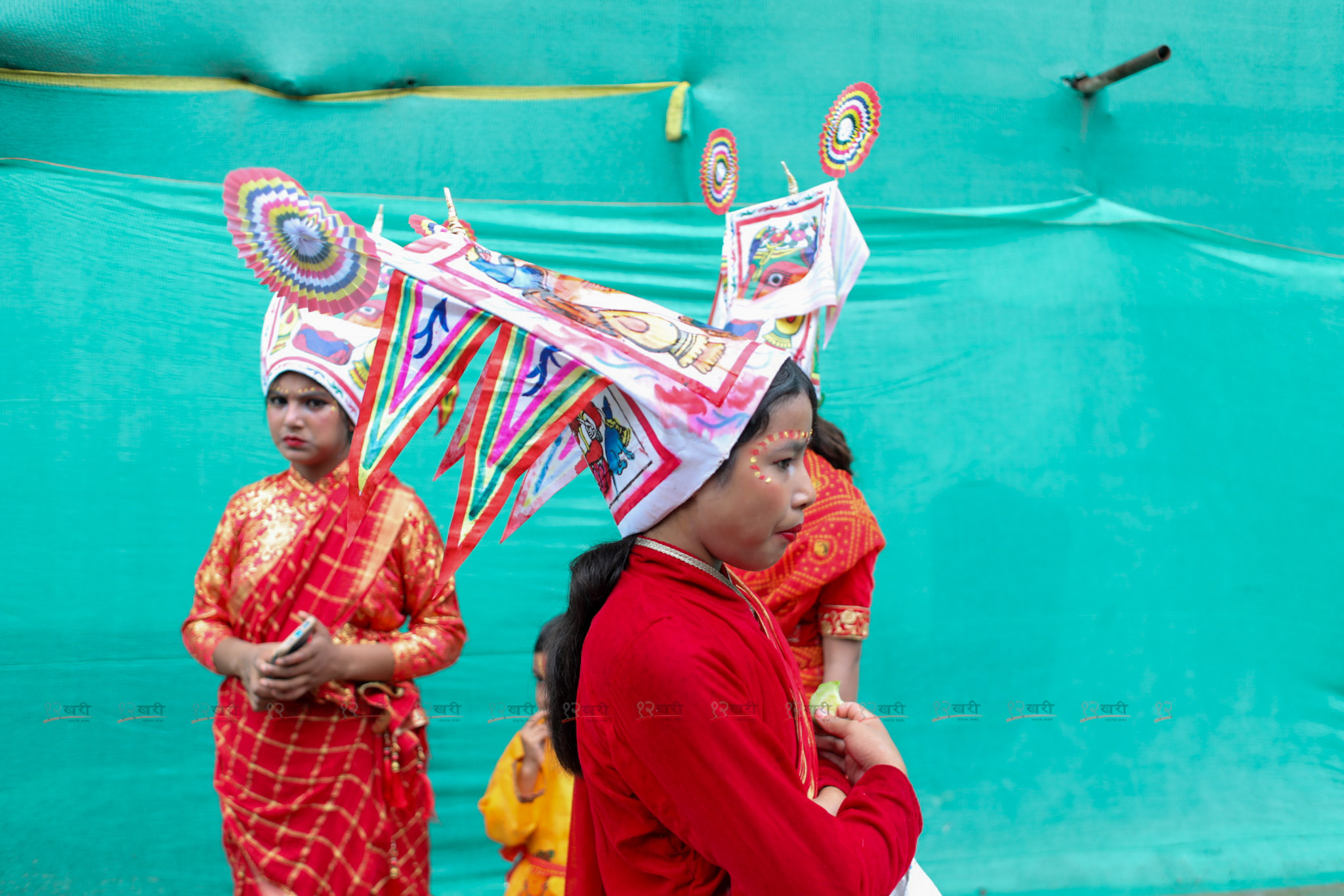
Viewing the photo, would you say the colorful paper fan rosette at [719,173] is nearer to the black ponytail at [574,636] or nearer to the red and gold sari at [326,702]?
the red and gold sari at [326,702]

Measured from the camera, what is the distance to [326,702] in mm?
1965

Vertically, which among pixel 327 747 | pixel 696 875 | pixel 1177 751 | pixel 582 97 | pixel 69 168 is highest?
pixel 582 97

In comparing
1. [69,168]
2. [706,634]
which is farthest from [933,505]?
[69,168]

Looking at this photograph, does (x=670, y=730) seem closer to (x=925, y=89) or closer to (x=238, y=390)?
(x=238, y=390)

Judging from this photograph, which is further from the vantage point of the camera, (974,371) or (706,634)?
(974,371)

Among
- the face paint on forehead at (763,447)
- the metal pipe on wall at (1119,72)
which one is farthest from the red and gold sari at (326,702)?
the metal pipe on wall at (1119,72)

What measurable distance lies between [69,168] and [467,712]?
6.50 feet

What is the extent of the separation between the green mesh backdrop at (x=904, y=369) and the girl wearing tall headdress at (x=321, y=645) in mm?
850

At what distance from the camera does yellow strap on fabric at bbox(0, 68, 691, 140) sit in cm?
287

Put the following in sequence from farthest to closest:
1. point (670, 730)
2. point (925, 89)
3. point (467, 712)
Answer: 1. point (925, 89)
2. point (467, 712)
3. point (670, 730)

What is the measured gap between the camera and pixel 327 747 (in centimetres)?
195

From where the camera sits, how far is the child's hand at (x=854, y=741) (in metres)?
1.09

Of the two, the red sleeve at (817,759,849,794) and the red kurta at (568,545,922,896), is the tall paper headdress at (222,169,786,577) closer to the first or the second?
the red kurta at (568,545,922,896)

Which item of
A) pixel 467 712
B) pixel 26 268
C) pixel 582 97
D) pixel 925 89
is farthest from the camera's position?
pixel 925 89
